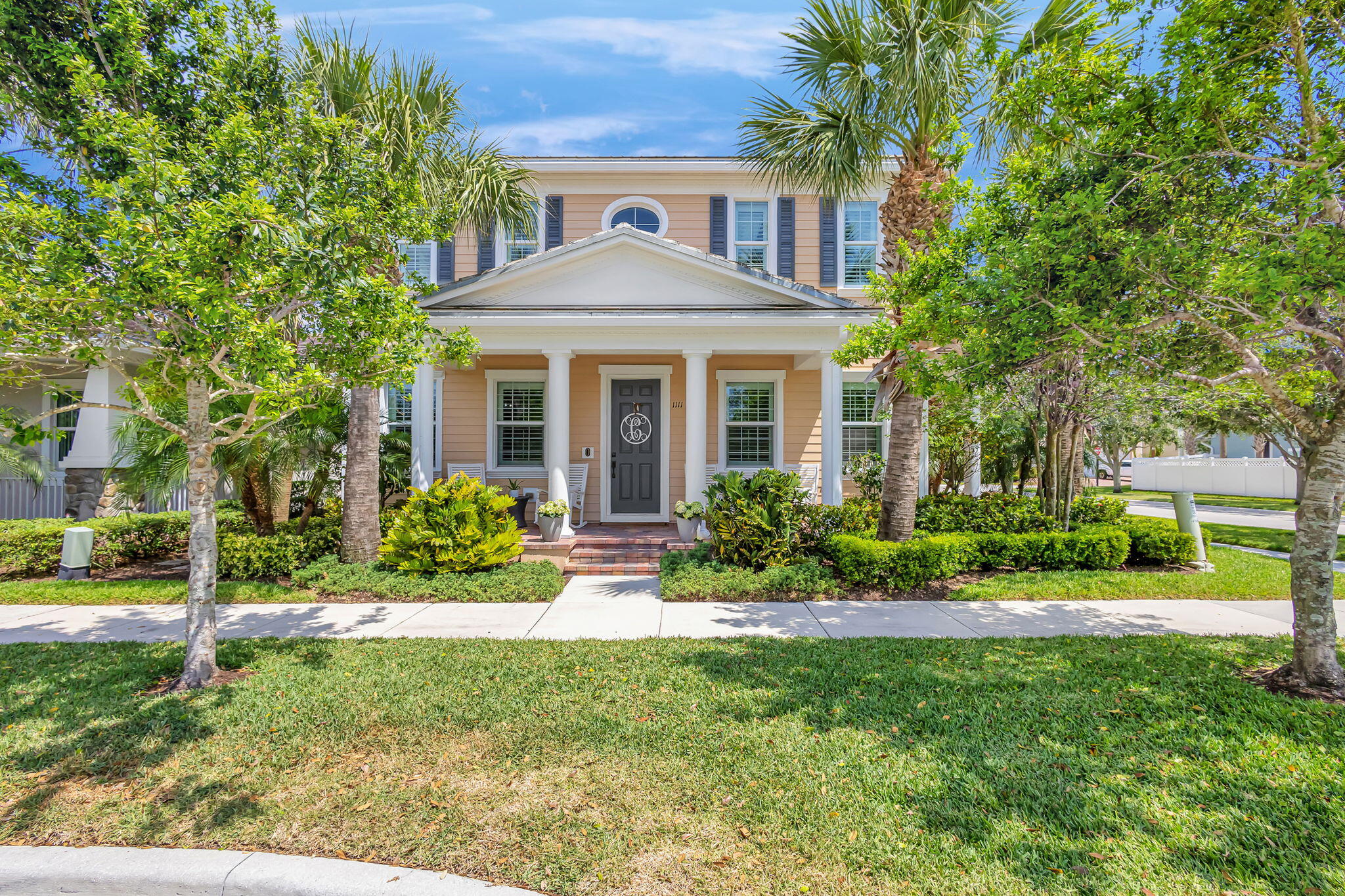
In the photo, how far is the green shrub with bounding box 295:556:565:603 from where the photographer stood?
278 inches

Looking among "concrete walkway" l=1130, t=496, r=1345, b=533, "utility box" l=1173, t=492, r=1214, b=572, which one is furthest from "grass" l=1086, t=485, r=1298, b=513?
"utility box" l=1173, t=492, r=1214, b=572

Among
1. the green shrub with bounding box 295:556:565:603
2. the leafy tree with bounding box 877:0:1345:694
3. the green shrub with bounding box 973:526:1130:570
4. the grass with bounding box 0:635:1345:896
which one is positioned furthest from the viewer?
the green shrub with bounding box 973:526:1130:570

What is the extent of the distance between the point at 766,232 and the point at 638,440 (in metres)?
5.16

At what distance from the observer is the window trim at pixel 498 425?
1150 cm

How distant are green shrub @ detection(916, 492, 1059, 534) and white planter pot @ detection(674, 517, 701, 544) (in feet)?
11.2

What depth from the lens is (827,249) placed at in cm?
1230

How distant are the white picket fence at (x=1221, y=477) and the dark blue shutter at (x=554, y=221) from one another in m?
30.6

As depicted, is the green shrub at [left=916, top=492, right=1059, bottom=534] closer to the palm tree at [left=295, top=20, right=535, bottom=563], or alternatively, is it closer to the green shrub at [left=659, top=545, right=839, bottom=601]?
the green shrub at [left=659, top=545, right=839, bottom=601]

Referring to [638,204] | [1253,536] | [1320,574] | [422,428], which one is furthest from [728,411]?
[1253,536]

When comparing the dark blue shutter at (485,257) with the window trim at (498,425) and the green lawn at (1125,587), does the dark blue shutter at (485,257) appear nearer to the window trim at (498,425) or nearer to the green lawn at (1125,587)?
the window trim at (498,425)

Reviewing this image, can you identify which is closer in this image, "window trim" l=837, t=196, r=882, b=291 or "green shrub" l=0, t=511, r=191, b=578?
"green shrub" l=0, t=511, r=191, b=578

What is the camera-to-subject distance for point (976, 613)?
658cm

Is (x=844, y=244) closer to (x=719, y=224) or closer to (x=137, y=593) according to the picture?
(x=719, y=224)

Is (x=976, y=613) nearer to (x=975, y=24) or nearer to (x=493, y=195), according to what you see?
(x=975, y=24)
